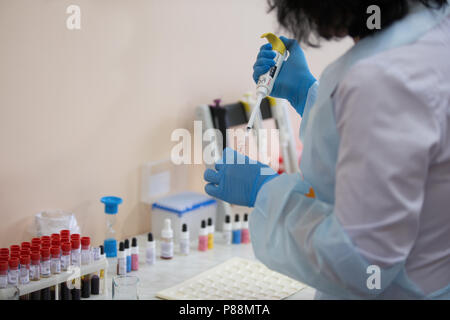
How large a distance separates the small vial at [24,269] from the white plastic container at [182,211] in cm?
71

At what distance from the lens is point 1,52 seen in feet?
4.96

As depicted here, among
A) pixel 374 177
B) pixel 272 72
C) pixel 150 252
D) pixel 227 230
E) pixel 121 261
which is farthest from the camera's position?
pixel 227 230

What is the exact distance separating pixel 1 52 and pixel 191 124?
2.75 feet

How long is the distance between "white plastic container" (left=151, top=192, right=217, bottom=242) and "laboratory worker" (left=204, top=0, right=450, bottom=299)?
1.08m

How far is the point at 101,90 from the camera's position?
5.90 ft

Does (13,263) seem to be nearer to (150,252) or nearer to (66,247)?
(66,247)

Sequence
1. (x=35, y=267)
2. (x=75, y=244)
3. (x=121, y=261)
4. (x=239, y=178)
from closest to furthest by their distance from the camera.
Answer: (x=239, y=178)
(x=35, y=267)
(x=75, y=244)
(x=121, y=261)

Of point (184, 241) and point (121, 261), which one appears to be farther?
point (184, 241)

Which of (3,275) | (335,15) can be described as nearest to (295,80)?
(335,15)

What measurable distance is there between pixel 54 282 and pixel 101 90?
72cm

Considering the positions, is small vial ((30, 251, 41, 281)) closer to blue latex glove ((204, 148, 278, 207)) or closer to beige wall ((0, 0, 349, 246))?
beige wall ((0, 0, 349, 246))

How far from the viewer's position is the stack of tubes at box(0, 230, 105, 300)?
130 cm

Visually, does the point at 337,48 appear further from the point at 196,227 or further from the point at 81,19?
the point at 81,19

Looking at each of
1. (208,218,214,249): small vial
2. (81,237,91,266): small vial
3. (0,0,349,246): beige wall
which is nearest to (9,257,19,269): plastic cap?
(81,237,91,266): small vial
